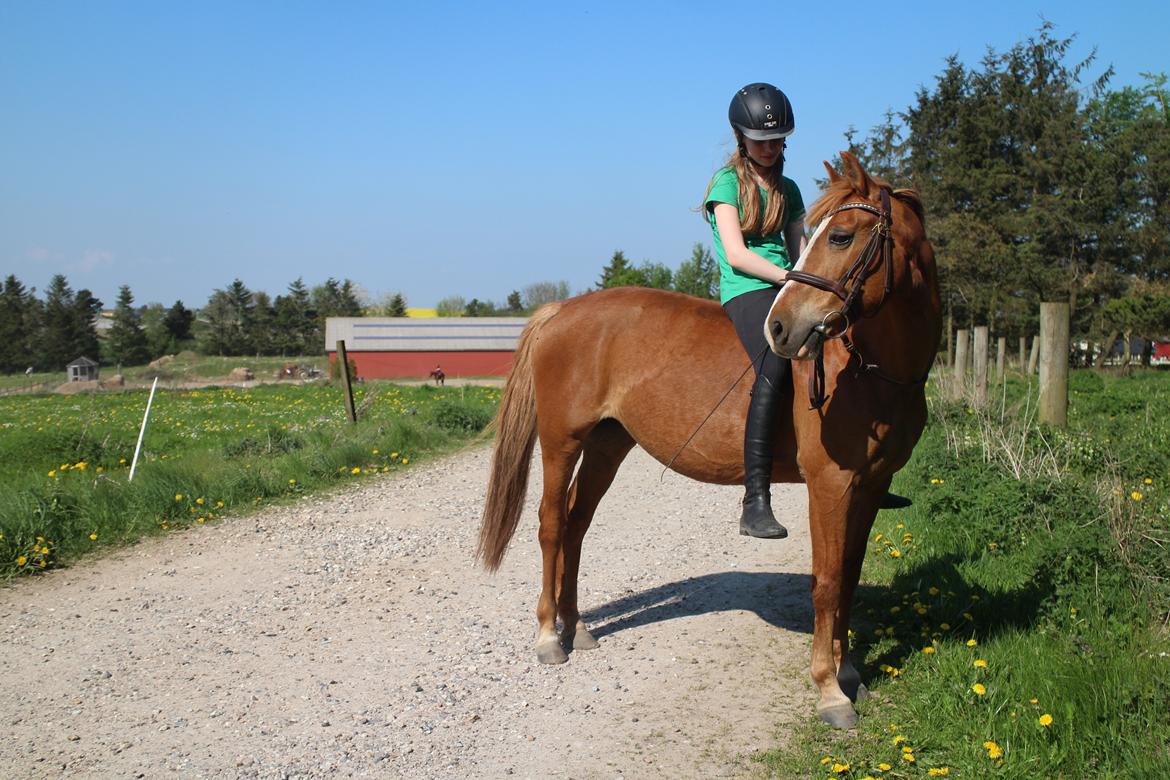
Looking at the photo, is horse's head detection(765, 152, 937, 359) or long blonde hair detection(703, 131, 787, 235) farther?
long blonde hair detection(703, 131, 787, 235)

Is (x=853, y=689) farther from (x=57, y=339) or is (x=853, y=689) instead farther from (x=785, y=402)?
(x=57, y=339)

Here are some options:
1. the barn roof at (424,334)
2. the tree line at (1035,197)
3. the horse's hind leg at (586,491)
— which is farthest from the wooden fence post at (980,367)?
the barn roof at (424,334)

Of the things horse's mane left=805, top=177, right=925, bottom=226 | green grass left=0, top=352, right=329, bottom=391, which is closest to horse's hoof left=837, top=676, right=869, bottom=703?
horse's mane left=805, top=177, right=925, bottom=226

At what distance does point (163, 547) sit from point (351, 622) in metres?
2.94

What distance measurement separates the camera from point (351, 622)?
608 centimetres

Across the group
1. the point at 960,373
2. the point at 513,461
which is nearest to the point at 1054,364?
the point at 960,373

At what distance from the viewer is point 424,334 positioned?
5756 cm

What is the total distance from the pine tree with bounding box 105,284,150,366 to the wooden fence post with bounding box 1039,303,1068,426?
65.7 meters

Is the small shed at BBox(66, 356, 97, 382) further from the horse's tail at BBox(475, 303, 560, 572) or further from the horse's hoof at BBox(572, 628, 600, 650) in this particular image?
the horse's hoof at BBox(572, 628, 600, 650)

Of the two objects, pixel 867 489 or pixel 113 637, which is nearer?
pixel 867 489

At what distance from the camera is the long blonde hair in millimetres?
4656

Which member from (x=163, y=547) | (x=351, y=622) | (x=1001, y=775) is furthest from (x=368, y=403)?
(x=1001, y=775)

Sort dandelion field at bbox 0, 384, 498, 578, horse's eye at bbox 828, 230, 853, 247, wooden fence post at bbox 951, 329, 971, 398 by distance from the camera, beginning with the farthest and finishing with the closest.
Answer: wooden fence post at bbox 951, 329, 971, 398 → dandelion field at bbox 0, 384, 498, 578 → horse's eye at bbox 828, 230, 853, 247

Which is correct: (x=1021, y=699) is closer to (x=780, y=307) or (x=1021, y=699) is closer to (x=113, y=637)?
(x=780, y=307)
